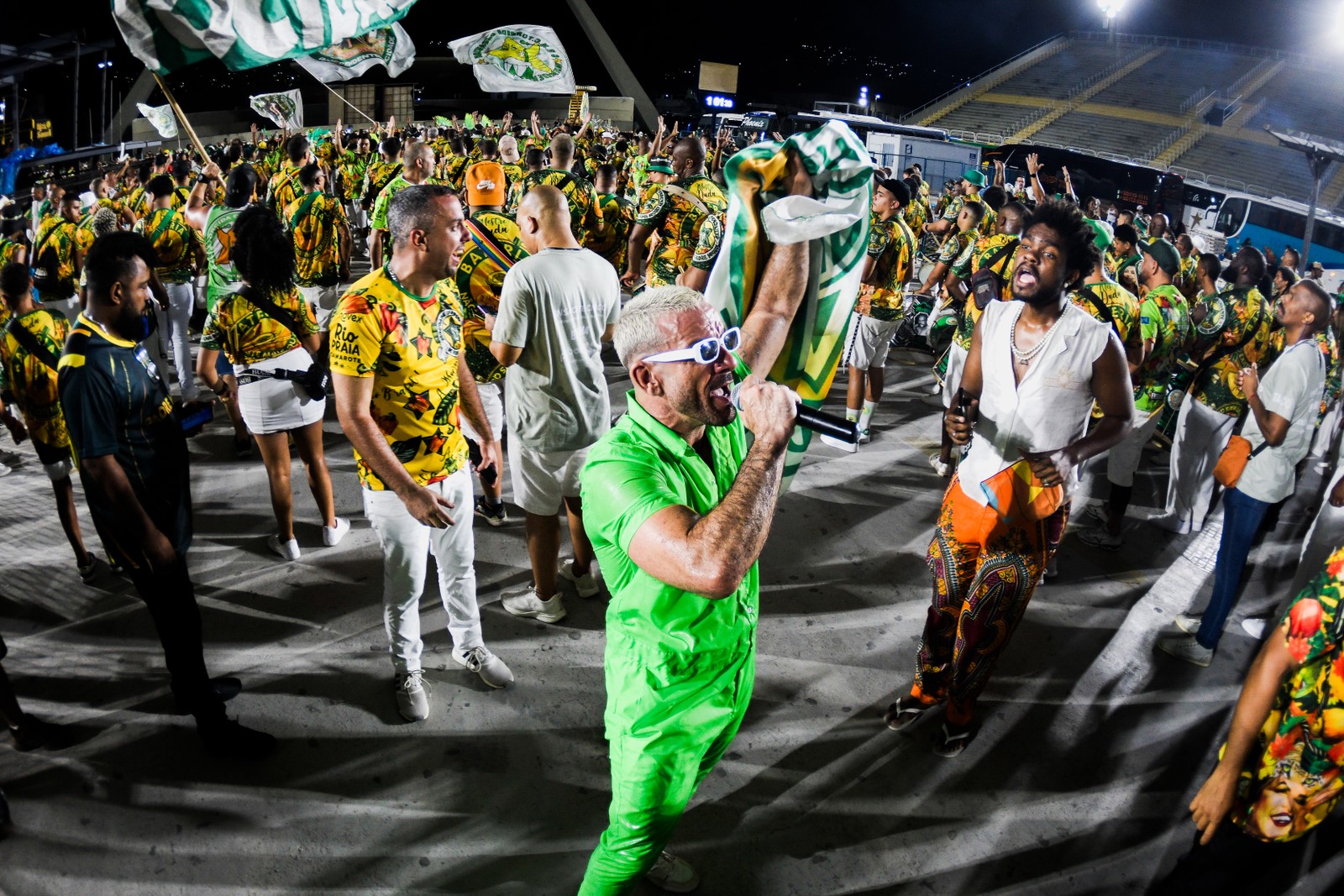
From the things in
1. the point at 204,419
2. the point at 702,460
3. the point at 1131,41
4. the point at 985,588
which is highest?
the point at 1131,41

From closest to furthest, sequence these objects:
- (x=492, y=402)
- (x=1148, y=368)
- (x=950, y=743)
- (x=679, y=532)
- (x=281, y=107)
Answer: (x=679, y=532), (x=950, y=743), (x=492, y=402), (x=1148, y=368), (x=281, y=107)

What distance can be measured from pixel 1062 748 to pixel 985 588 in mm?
920

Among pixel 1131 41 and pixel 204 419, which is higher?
pixel 1131 41

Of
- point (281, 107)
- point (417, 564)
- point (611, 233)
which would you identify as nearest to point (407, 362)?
point (417, 564)

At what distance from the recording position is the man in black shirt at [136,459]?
9.36 ft

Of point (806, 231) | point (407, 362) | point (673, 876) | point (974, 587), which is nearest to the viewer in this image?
point (806, 231)

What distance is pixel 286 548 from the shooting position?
4.75 m

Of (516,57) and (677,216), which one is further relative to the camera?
(516,57)

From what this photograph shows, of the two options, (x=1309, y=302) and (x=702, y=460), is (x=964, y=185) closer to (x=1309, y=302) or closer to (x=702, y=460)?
(x=1309, y=302)

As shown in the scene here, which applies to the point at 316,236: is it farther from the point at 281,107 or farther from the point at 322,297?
the point at 281,107

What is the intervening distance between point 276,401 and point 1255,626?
18.3 ft

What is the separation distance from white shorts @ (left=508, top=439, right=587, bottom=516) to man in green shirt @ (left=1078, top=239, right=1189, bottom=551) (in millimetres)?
3548

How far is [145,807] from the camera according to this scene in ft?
9.97

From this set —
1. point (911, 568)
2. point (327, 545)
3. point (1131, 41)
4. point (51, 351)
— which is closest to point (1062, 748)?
point (911, 568)
